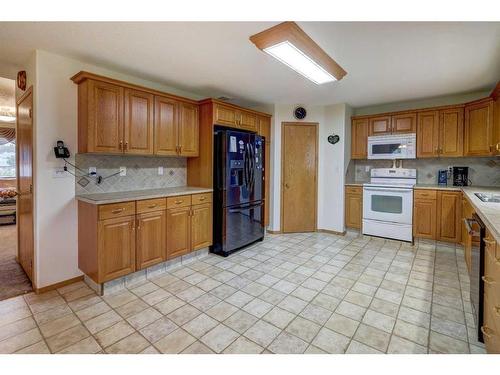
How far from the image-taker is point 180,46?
234 centimetres

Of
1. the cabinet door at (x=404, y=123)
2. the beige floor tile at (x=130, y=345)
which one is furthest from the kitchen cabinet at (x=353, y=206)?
the beige floor tile at (x=130, y=345)

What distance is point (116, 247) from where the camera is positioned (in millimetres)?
2477

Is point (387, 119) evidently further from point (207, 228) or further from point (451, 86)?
point (207, 228)

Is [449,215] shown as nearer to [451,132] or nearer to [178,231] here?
[451,132]

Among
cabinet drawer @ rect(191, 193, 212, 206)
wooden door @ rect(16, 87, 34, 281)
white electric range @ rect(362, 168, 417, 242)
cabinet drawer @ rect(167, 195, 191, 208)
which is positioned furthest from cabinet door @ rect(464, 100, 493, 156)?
wooden door @ rect(16, 87, 34, 281)

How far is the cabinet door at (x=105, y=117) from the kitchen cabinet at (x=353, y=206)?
12.2 ft

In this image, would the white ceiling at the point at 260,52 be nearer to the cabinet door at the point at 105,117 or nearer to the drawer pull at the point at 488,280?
the cabinet door at the point at 105,117

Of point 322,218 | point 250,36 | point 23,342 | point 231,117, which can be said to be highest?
point 250,36

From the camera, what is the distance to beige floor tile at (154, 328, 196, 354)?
1695 mm

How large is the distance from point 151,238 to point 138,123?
4.25 feet

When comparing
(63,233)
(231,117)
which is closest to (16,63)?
(63,233)

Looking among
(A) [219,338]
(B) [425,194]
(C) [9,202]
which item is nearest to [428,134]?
(B) [425,194]

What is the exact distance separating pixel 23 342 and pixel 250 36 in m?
2.88
